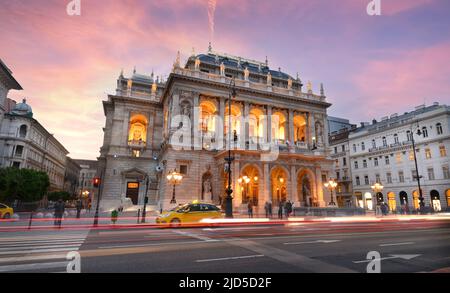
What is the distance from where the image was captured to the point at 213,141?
38.3 metres

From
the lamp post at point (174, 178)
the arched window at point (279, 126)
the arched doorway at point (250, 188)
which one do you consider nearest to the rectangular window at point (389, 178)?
the arched window at point (279, 126)

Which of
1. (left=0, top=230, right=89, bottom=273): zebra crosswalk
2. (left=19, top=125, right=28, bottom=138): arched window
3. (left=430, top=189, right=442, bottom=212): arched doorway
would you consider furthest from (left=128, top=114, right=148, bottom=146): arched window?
(left=430, top=189, right=442, bottom=212): arched doorway

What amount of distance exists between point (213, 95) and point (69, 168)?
283 feet

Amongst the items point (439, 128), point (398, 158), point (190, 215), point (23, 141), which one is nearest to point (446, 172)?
point (439, 128)

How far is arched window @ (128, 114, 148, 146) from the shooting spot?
4638 cm

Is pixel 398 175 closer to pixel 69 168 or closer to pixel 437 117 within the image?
pixel 437 117

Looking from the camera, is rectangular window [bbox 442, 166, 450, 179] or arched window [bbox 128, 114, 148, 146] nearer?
rectangular window [bbox 442, 166, 450, 179]

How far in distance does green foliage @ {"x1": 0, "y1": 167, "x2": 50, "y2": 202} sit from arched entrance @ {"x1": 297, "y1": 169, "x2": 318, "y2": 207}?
42493mm

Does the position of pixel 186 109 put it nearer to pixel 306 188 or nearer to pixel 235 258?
pixel 306 188

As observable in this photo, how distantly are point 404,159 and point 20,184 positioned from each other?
64.3 meters

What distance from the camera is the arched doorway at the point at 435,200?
40956 millimetres

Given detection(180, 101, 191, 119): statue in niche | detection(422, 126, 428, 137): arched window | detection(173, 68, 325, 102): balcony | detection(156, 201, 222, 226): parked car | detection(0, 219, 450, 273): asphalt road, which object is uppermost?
detection(173, 68, 325, 102): balcony

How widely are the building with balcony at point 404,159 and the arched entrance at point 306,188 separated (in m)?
13.6

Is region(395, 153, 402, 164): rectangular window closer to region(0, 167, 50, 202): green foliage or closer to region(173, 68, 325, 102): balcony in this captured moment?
region(173, 68, 325, 102): balcony
